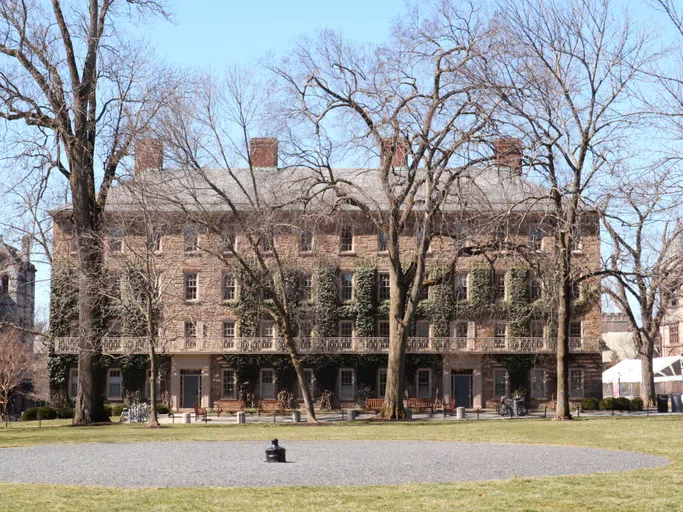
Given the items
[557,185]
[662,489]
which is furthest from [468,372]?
[662,489]

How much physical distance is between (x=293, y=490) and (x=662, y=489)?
501 cm

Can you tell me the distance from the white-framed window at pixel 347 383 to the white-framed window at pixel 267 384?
12.0ft

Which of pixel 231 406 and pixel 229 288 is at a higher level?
pixel 229 288

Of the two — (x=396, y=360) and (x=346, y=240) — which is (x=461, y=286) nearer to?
(x=346, y=240)

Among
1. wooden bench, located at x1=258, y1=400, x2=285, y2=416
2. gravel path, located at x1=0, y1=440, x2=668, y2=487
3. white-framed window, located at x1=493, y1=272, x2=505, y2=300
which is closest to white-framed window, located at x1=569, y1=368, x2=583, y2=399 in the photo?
white-framed window, located at x1=493, y1=272, x2=505, y2=300

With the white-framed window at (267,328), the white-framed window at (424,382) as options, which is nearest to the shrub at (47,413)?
the white-framed window at (267,328)

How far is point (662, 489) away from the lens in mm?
14523

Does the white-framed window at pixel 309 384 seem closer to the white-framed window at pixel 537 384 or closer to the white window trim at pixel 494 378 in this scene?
the white window trim at pixel 494 378

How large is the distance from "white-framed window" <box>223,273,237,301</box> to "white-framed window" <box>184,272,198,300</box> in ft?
5.20

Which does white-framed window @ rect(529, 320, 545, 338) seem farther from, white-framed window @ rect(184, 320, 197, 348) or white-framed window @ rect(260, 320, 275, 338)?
white-framed window @ rect(184, 320, 197, 348)

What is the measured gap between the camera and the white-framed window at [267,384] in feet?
188

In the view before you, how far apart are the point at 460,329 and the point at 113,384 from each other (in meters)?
19.1

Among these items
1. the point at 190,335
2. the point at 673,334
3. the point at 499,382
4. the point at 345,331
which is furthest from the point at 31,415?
the point at 673,334

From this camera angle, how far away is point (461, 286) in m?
59.1
